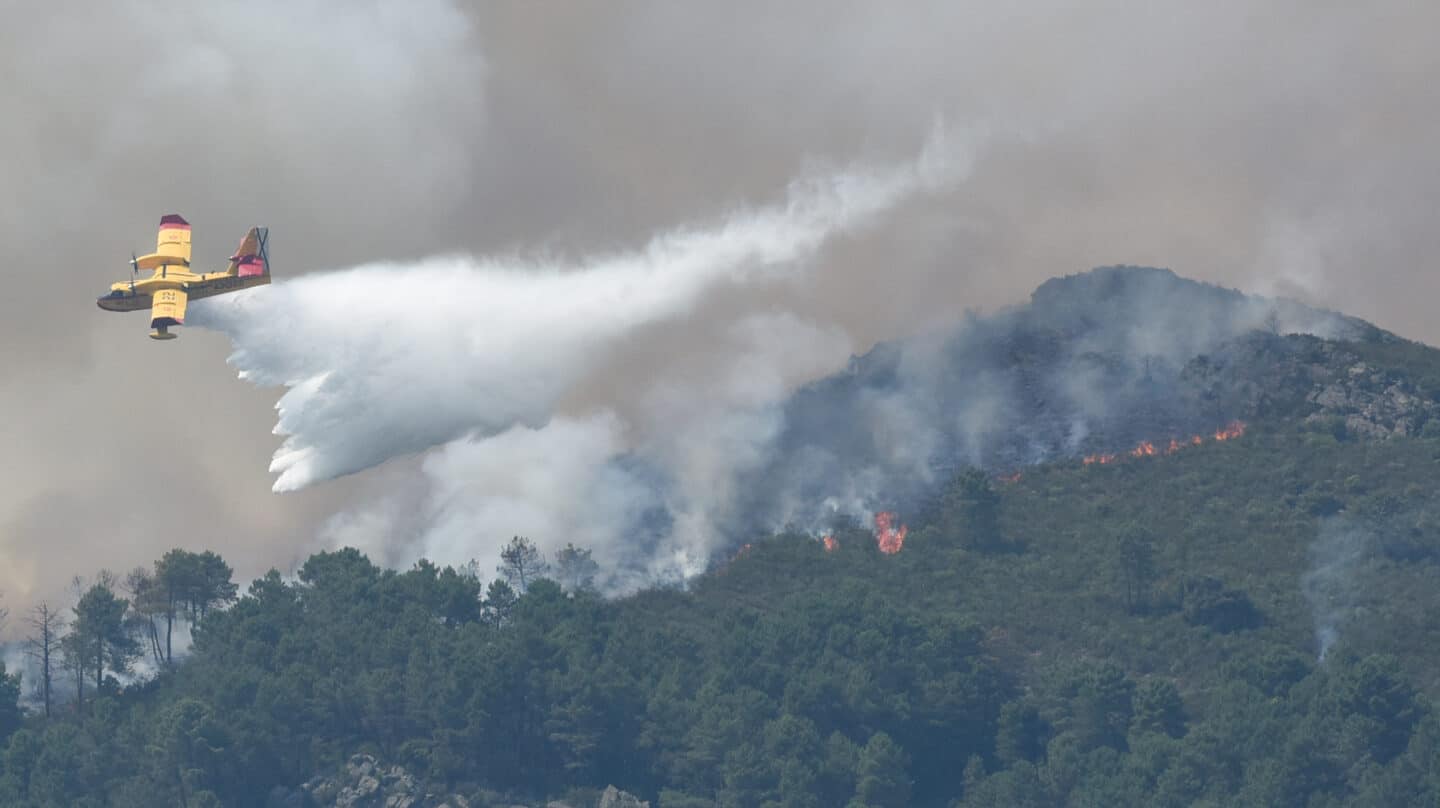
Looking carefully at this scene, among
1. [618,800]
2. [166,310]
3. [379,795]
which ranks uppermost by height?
[166,310]

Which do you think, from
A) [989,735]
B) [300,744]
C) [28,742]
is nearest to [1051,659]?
[989,735]

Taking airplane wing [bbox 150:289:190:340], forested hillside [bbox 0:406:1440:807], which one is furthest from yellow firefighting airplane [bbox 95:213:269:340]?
forested hillside [bbox 0:406:1440:807]

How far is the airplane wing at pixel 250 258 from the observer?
17525 centimetres

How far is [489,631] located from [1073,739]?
126ft

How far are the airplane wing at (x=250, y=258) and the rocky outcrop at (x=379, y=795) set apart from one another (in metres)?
32.0

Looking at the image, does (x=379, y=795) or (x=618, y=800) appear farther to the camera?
(x=379, y=795)

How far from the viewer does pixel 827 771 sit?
18238cm

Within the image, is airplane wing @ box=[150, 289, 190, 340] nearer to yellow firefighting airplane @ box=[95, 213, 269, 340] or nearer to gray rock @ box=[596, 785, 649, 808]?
yellow firefighting airplane @ box=[95, 213, 269, 340]

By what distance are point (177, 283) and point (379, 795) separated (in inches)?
1303

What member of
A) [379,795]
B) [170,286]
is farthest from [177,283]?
[379,795]

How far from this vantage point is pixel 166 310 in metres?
173

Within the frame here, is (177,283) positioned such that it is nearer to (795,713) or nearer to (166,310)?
(166,310)

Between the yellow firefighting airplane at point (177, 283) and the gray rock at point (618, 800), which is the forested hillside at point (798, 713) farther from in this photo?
the yellow firefighting airplane at point (177, 283)

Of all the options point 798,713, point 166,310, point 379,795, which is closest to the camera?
point 166,310
